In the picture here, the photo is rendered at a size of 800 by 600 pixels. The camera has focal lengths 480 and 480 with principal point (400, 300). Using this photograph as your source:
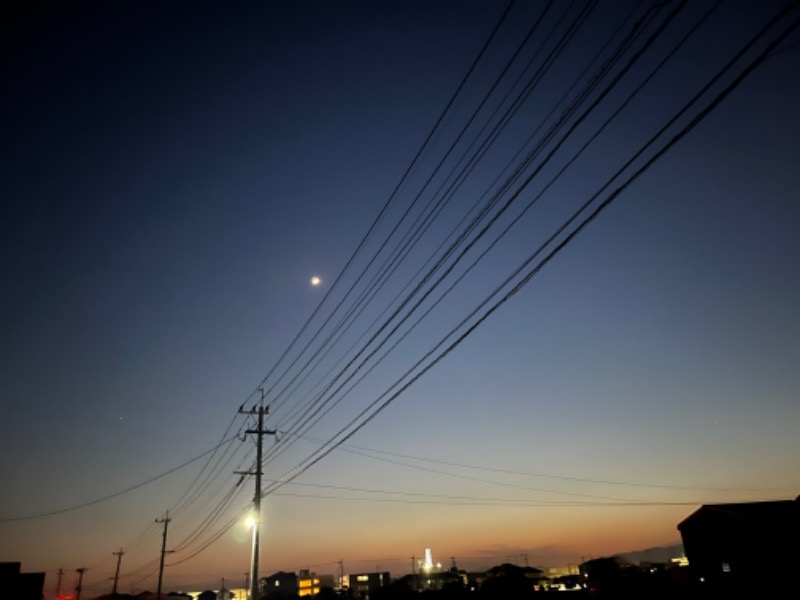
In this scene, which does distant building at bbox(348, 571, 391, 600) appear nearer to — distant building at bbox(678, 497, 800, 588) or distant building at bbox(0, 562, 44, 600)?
distant building at bbox(0, 562, 44, 600)

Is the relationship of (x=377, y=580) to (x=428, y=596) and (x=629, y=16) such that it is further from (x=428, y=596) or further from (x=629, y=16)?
(x=629, y=16)

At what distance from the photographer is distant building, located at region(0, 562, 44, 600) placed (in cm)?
4294

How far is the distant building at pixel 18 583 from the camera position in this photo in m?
42.9

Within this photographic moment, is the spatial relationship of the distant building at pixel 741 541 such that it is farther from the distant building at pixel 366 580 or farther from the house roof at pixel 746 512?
the distant building at pixel 366 580

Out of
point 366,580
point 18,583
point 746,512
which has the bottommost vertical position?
point 366,580

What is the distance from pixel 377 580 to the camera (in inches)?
4417

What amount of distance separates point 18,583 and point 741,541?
6124 centimetres

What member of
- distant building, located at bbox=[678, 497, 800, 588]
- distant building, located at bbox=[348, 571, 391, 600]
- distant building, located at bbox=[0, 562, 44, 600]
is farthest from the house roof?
distant building, located at bbox=[348, 571, 391, 600]

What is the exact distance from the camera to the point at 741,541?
35.8 metres

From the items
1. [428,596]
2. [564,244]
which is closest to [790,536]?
[428,596]

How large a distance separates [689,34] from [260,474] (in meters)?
26.3

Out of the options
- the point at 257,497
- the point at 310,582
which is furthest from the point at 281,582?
the point at 257,497

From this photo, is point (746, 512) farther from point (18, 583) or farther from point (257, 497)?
point (18, 583)

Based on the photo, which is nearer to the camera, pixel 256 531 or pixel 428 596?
pixel 256 531
